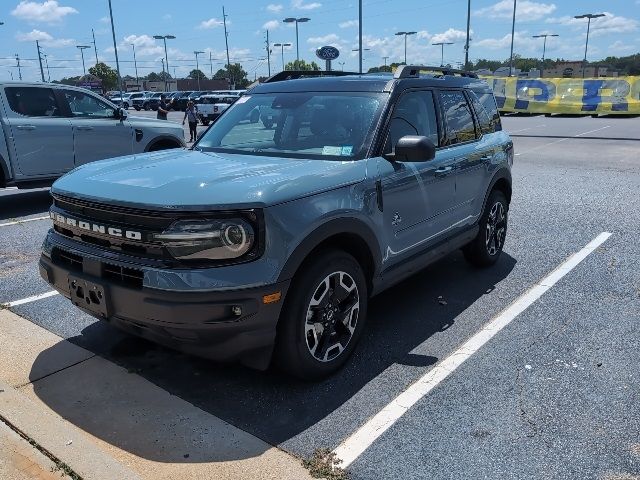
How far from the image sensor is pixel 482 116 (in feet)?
17.8

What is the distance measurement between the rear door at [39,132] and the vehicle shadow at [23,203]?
23.5 inches

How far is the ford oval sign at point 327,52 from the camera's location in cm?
2267

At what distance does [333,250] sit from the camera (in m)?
3.46

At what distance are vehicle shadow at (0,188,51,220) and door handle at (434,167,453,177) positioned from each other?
660cm

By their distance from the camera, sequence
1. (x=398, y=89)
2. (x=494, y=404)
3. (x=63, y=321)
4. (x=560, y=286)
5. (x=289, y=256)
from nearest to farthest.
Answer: (x=289, y=256) → (x=494, y=404) → (x=398, y=89) → (x=63, y=321) → (x=560, y=286)

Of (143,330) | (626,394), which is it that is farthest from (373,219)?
(626,394)

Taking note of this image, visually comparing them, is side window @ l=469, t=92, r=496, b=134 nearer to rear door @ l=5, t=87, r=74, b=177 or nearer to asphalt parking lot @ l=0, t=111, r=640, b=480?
asphalt parking lot @ l=0, t=111, r=640, b=480

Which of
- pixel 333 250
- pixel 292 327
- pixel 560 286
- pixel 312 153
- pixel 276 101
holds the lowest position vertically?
pixel 560 286

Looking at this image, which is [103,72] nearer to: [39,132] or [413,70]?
[39,132]

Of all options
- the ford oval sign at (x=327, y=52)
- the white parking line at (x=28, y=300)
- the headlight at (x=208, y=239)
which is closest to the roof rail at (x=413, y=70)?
the headlight at (x=208, y=239)

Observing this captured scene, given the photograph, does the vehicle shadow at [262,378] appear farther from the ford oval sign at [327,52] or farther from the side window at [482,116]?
the ford oval sign at [327,52]

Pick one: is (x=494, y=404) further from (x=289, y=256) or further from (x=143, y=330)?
(x=143, y=330)

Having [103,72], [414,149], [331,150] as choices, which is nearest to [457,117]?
[414,149]

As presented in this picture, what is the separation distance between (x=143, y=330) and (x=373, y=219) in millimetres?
1569
